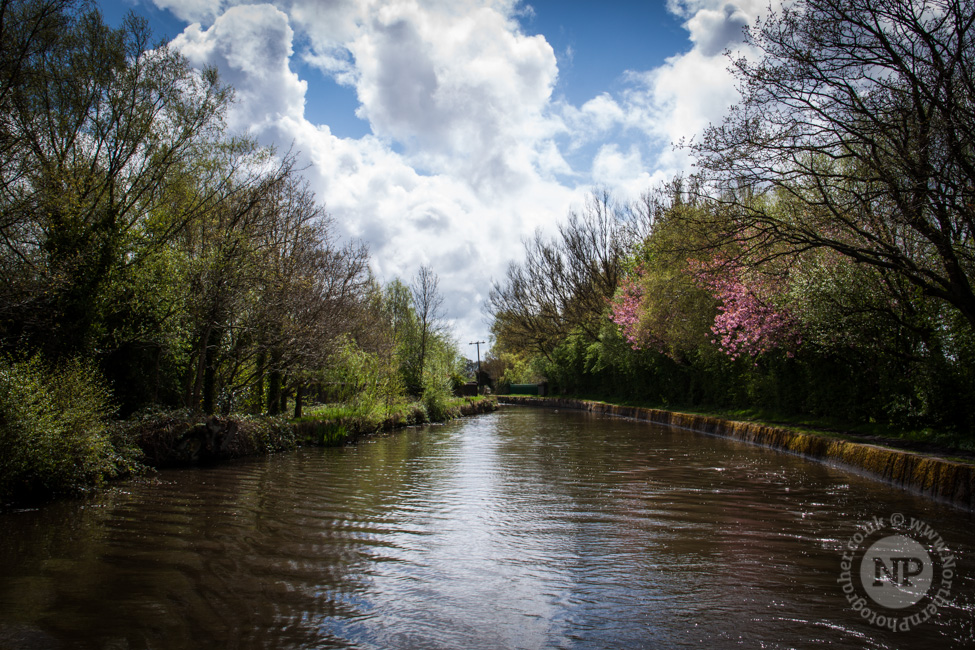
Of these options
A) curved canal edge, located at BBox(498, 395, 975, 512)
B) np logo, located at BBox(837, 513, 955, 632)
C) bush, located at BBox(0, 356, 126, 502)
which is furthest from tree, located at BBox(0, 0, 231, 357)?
curved canal edge, located at BBox(498, 395, 975, 512)

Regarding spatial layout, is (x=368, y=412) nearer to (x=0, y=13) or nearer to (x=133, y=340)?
(x=133, y=340)

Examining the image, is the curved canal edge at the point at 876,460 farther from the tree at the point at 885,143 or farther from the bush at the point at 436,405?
Result: the bush at the point at 436,405

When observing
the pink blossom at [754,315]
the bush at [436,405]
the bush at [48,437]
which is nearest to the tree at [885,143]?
the pink blossom at [754,315]

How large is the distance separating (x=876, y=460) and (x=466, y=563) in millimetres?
6497

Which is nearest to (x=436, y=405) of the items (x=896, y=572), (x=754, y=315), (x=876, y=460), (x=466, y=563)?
(x=754, y=315)

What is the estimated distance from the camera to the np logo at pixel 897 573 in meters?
3.63

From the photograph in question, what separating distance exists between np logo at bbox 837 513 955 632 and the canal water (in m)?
0.06

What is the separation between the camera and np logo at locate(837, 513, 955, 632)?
11.9 ft

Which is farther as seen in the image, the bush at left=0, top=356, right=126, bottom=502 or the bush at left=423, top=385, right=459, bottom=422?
the bush at left=423, top=385, right=459, bottom=422

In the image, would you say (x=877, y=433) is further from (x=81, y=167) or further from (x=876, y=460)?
(x=81, y=167)

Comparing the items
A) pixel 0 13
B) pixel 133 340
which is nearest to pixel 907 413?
pixel 133 340

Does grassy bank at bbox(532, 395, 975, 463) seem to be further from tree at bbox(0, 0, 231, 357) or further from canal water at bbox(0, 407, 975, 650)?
tree at bbox(0, 0, 231, 357)

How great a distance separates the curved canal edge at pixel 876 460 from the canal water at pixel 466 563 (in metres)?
Answer: 0.31

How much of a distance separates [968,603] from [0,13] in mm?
11788
